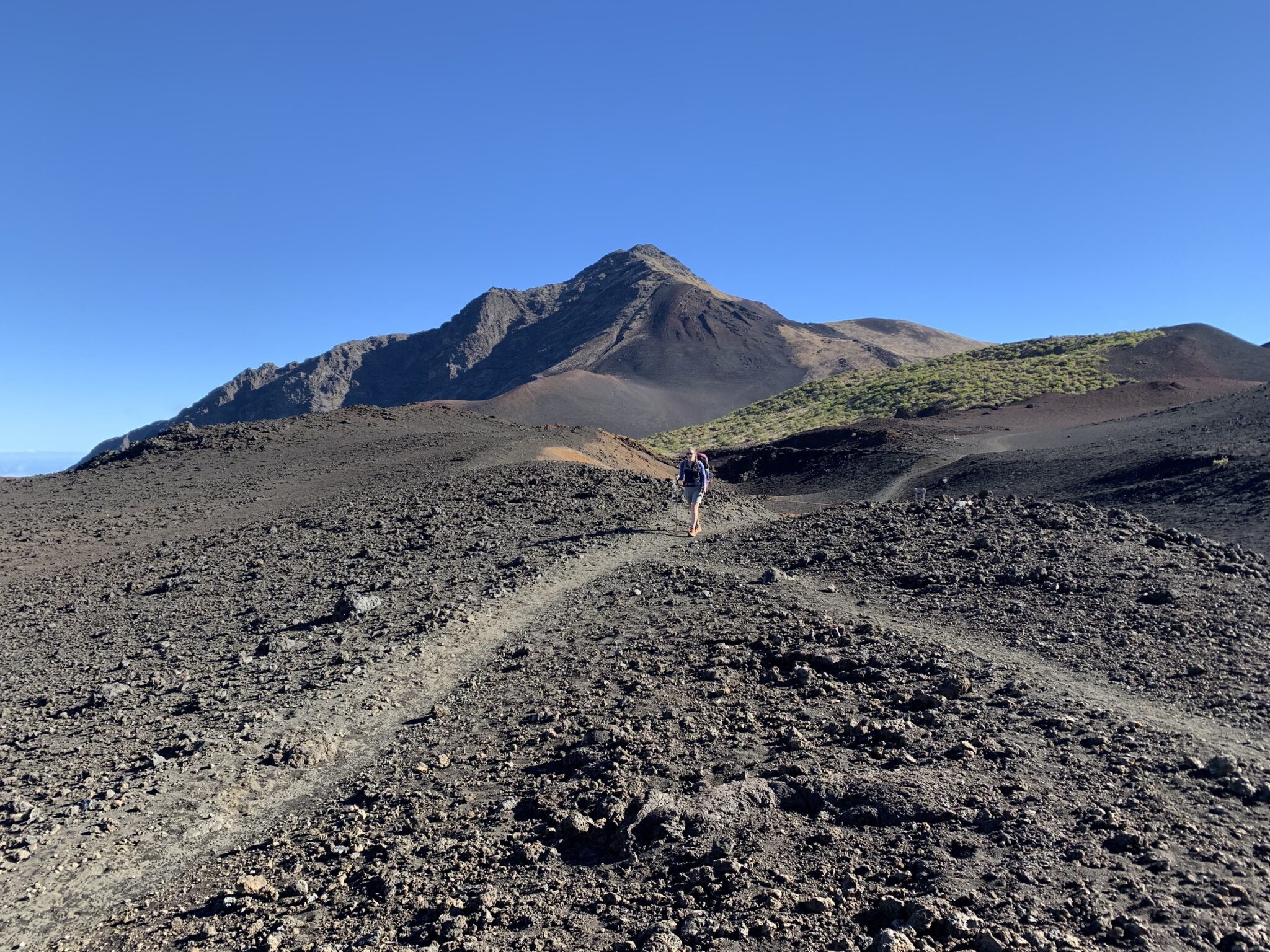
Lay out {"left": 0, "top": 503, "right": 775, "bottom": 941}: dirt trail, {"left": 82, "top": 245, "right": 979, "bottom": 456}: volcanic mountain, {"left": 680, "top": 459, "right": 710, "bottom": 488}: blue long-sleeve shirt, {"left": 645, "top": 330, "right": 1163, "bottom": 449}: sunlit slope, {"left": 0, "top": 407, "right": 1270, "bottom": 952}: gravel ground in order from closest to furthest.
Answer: {"left": 0, "top": 407, "right": 1270, "bottom": 952}: gravel ground, {"left": 0, "top": 503, "right": 775, "bottom": 941}: dirt trail, {"left": 680, "top": 459, "right": 710, "bottom": 488}: blue long-sleeve shirt, {"left": 645, "top": 330, "right": 1163, "bottom": 449}: sunlit slope, {"left": 82, "top": 245, "right": 979, "bottom": 456}: volcanic mountain

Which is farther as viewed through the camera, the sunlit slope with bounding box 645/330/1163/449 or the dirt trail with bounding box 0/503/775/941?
the sunlit slope with bounding box 645/330/1163/449

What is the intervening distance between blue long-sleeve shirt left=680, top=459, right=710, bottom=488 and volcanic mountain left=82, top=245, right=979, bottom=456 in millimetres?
59903

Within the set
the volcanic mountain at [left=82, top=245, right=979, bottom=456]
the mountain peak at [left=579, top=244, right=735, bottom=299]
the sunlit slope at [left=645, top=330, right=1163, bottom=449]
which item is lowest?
the sunlit slope at [left=645, top=330, right=1163, bottom=449]

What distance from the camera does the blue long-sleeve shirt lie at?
41.3 ft

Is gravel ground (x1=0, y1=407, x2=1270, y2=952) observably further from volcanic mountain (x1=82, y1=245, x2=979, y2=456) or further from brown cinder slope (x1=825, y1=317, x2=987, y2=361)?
brown cinder slope (x1=825, y1=317, x2=987, y2=361)

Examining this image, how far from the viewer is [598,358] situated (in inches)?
4158

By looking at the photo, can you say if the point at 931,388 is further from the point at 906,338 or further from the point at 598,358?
the point at 906,338

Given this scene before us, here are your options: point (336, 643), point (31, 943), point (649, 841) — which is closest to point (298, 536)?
point (336, 643)

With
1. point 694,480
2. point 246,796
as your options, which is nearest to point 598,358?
point 694,480

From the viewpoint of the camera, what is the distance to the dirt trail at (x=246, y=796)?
4.48 meters

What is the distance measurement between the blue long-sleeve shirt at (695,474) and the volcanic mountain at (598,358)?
5990cm

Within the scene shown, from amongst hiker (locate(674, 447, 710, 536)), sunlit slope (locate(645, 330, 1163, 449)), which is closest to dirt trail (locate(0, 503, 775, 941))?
hiker (locate(674, 447, 710, 536))

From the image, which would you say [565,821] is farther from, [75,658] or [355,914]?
[75,658]

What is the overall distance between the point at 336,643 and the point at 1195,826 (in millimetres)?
Result: 7547
